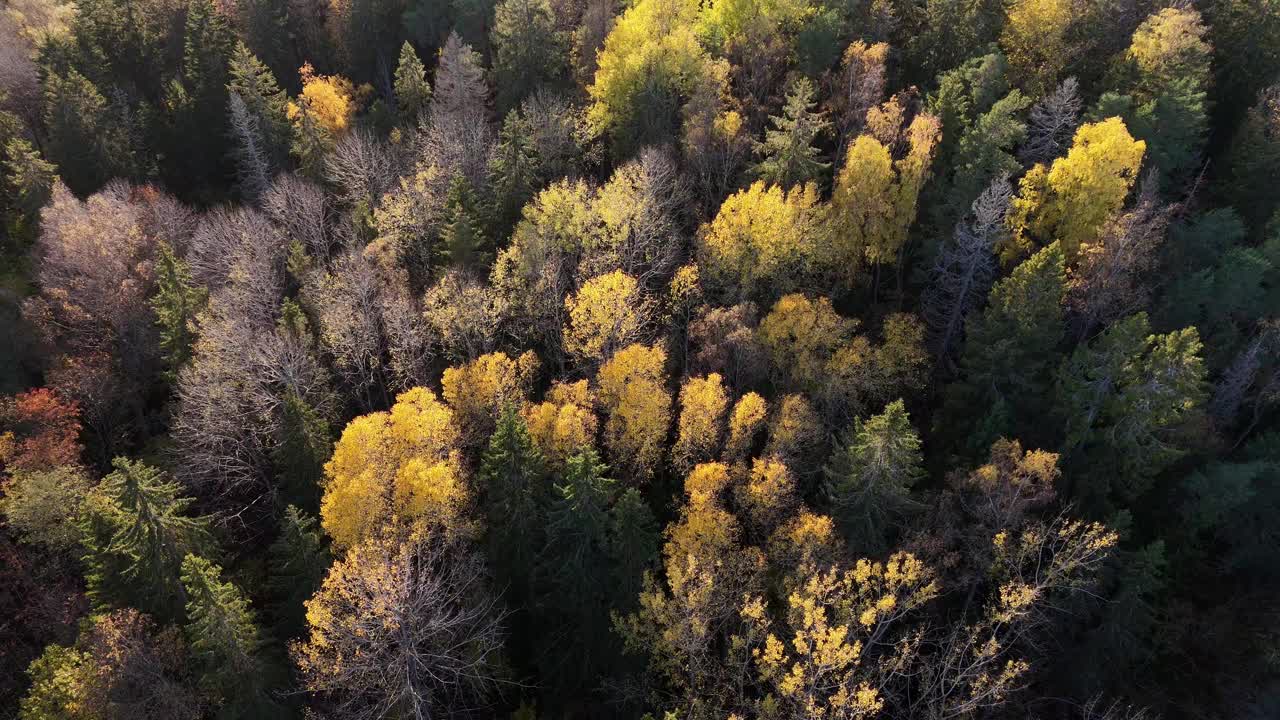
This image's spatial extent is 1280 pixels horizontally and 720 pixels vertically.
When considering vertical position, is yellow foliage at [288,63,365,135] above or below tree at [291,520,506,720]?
above

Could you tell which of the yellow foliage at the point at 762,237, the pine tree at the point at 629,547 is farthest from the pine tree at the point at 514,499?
the yellow foliage at the point at 762,237

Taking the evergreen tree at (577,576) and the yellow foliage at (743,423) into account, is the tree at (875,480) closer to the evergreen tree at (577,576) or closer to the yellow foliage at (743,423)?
the yellow foliage at (743,423)

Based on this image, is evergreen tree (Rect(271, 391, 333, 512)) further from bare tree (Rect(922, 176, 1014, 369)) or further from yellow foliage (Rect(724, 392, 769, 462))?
bare tree (Rect(922, 176, 1014, 369))

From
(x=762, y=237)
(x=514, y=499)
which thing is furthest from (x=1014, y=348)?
(x=514, y=499)

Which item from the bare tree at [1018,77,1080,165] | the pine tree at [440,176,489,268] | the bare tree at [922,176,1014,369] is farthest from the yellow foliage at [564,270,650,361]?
the bare tree at [1018,77,1080,165]

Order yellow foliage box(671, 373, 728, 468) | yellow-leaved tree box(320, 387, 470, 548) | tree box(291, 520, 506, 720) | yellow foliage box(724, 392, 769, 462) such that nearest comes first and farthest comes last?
tree box(291, 520, 506, 720) → yellow-leaved tree box(320, 387, 470, 548) → yellow foliage box(724, 392, 769, 462) → yellow foliage box(671, 373, 728, 468)
